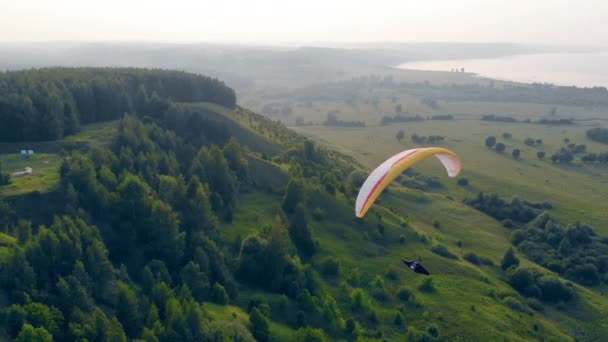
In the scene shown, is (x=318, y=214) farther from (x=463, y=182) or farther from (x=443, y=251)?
(x=463, y=182)

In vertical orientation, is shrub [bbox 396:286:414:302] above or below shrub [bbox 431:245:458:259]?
below

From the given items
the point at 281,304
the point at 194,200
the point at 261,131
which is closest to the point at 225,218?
the point at 194,200

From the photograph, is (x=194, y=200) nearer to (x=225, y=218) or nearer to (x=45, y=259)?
(x=225, y=218)

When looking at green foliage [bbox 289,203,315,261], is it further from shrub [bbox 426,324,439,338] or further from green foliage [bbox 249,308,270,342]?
green foliage [bbox 249,308,270,342]

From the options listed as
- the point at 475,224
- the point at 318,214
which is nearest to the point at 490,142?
the point at 475,224

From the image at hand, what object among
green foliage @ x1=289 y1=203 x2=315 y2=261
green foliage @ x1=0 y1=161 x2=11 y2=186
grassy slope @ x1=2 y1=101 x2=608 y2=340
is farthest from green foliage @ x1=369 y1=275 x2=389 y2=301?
green foliage @ x1=0 y1=161 x2=11 y2=186
